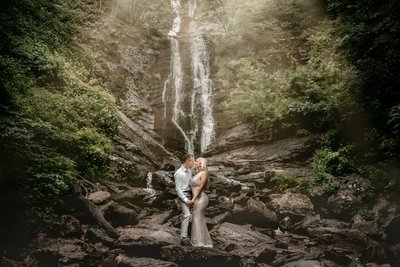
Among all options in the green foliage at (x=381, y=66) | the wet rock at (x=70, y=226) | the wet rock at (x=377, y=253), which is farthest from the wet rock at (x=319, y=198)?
the wet rock at (x=70, y=226)

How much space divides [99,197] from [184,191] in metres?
3.21

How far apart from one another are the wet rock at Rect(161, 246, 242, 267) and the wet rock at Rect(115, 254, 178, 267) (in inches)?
8.9

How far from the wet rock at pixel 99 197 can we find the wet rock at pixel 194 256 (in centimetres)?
339

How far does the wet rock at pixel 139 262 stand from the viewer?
6930 millimetres

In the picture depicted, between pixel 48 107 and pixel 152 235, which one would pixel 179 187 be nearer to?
pixel 152 235

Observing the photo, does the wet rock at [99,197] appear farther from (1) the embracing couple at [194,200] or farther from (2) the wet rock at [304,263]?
(2) the wet rock at [304,263]

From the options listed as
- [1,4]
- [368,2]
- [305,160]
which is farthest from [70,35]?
[368,2]

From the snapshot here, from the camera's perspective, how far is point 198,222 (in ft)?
26.1

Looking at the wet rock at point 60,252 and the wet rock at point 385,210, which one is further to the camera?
the wet rock at point 385,210

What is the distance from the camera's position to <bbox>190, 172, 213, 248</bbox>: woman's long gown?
7891 mm

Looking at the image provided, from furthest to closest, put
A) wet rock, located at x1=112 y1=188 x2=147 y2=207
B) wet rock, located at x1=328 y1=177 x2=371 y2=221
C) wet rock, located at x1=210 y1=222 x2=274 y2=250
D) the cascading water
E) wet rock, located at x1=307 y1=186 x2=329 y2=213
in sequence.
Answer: the cascading water < wet rock, located at x1=307 y1=186 x2=329 y2=213 < wet rock, located at x1=328 y1=177 x2=371 y2=221 < wet rock, located at x1=112 y1=188 x2=147 y2=207 < wet rock, located at x1=210 y1=222 x2=274 y2=250

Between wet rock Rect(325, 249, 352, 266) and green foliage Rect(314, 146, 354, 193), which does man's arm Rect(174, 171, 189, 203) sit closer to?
wet rock Rect(325, 249, 352, 266)

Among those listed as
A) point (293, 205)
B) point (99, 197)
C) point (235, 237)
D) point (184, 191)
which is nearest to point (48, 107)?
point (99, 197)

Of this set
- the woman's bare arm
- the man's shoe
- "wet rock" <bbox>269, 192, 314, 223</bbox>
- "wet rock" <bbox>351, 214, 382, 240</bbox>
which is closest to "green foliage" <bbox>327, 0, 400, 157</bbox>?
"wet rock" <bbox>351, 214, 382, 240</bbox>
